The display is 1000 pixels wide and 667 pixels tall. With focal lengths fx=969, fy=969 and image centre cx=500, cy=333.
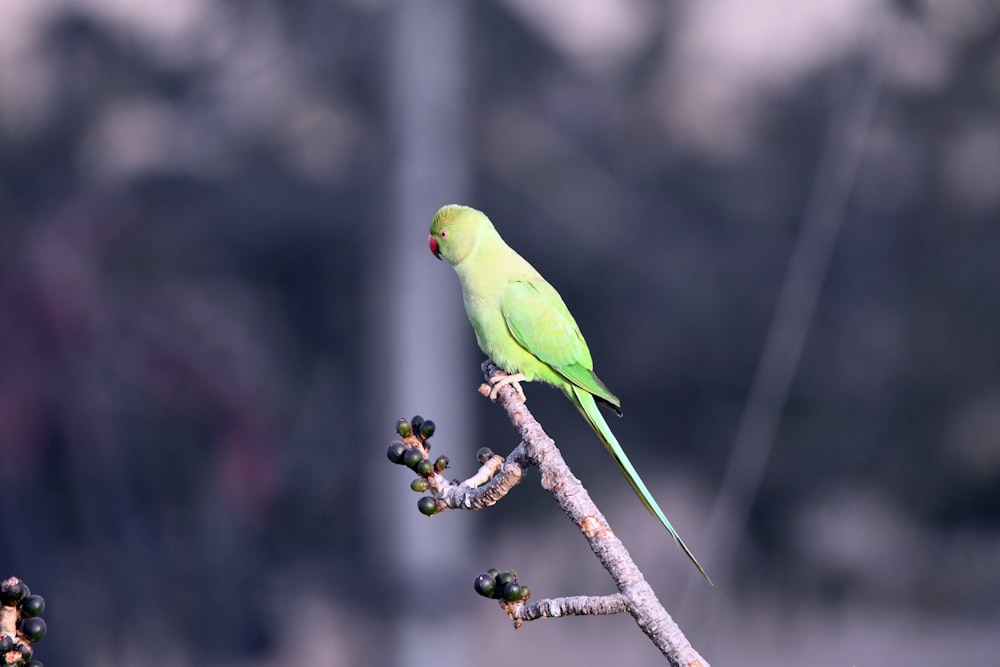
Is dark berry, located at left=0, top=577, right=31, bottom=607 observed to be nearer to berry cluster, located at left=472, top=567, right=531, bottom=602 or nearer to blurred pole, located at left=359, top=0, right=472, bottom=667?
berry cluster, located at left=472, top=567, right=531, bottom=602

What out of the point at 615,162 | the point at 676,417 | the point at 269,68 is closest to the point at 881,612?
the point at 676,417

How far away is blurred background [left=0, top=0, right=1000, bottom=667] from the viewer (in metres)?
3.02

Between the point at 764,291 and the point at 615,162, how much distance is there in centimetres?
64

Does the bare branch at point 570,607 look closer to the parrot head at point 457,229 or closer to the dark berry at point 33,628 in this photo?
the dark berry at point 33,628

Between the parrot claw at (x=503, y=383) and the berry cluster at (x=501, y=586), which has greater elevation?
the parrot claw at (x=503, y=383)

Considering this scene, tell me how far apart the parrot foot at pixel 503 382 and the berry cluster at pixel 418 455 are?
23 cm

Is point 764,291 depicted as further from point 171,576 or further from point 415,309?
point 171,576

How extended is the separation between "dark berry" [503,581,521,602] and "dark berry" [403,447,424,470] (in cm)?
13

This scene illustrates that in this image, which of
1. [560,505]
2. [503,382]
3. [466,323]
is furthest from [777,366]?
[560,505]

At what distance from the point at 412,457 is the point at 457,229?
53 cm

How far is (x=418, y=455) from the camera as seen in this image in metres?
0.82

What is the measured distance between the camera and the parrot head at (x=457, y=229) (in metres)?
1.29

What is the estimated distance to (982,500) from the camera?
125 inches

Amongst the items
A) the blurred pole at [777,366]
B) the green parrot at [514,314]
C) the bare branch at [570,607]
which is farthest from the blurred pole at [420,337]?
the bare branch at [570,607]
